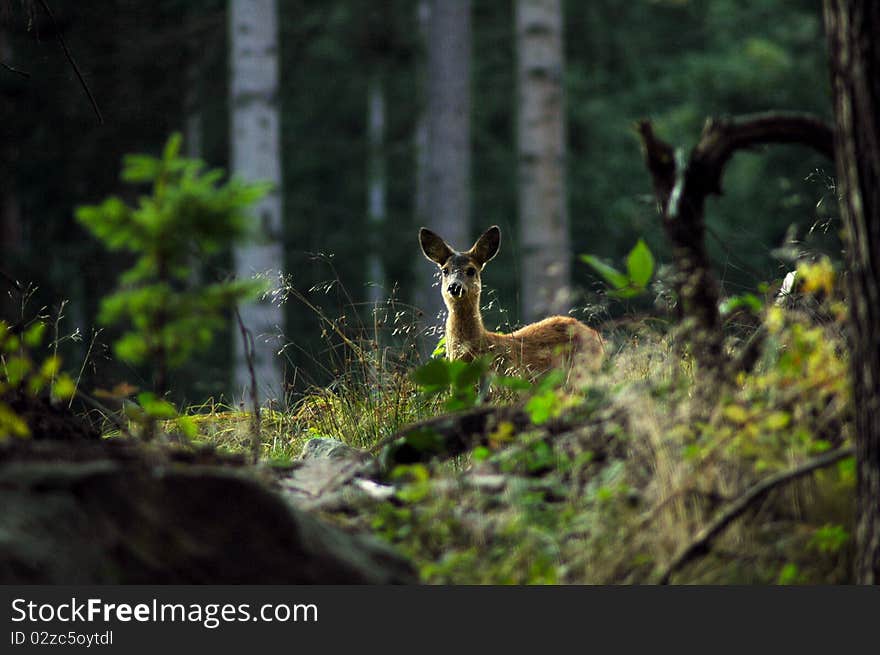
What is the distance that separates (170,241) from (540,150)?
1158cm

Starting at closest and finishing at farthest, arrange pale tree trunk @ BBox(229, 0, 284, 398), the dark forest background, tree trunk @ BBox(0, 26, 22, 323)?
pale tree trunk @ BBox(229, 0, 284, 398)
tree trunk @ BBox(0, 26, 22, 323)
the dark forest background

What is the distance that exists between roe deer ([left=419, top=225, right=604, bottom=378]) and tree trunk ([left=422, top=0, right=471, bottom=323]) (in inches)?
393

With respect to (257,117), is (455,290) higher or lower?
lower

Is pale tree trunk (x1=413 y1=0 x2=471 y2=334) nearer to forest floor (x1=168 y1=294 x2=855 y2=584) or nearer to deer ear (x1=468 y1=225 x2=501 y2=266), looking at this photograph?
deer ear (x1=468 y1=225 x2=501 y2=266)

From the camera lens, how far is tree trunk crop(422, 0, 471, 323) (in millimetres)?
18234

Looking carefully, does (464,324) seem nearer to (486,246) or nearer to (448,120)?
(486,246)

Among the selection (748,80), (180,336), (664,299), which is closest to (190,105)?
(748,80)

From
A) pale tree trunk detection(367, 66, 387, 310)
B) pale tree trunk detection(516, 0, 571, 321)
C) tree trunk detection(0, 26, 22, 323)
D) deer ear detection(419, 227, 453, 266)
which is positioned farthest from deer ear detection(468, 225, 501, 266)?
pale tree trunk detection(367, 66, 387, 310)

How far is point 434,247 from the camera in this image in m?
8.21

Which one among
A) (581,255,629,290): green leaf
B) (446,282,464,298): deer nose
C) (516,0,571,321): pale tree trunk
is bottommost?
(581,255,629,290): green leaf

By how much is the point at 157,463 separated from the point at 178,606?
0.42m

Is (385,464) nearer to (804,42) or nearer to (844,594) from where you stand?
(844,594)

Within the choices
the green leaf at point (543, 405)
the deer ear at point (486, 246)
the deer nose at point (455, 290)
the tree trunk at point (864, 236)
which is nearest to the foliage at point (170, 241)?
the green leaf at point (543, 405)

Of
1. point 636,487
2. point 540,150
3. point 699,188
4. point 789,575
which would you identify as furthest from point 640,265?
point 540,150
